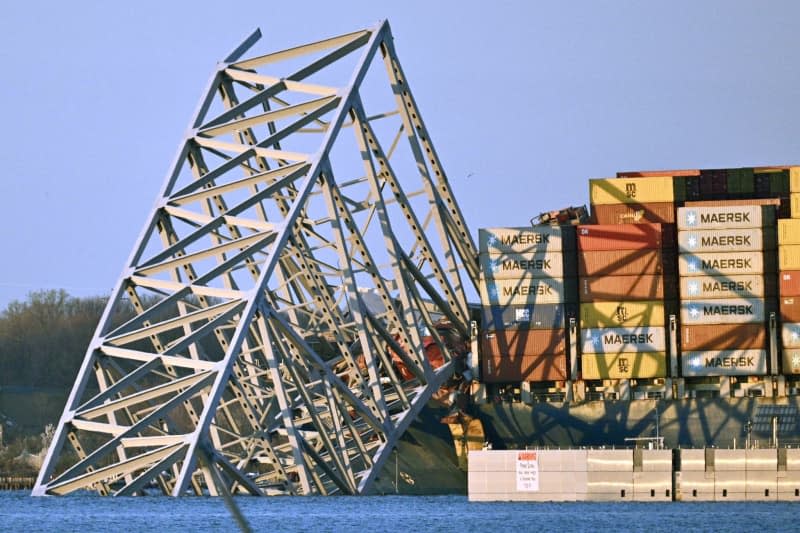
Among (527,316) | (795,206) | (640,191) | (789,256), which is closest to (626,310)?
(527,316)

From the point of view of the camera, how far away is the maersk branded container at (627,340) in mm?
91875

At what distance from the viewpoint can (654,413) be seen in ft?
301

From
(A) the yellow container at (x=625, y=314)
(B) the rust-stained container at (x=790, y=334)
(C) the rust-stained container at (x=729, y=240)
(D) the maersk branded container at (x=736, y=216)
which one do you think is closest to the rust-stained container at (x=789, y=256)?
(C) the rust-stained container at (x=729, y=240)

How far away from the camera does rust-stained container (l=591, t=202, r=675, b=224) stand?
95812 mm

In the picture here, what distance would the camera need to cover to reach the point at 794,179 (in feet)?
317

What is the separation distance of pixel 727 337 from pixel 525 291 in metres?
10.4

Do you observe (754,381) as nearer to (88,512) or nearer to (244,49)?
(244,49)

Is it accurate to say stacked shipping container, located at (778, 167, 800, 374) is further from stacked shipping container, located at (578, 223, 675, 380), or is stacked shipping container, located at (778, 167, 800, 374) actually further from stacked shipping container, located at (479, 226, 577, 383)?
stacked shipping container, located at (479, 226, 577, 383)

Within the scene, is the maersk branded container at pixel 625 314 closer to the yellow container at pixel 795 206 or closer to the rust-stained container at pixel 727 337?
the rust-stained container at pixel 727 337

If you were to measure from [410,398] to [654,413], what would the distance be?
14.7 metres

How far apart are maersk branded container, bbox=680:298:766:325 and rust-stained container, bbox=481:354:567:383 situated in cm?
676

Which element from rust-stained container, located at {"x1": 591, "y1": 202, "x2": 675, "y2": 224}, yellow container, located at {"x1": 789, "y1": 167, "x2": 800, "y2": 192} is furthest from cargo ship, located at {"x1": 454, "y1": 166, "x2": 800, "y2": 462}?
yellow container, located at {"x1": 789, "y1": 167, "x2": 800, "y2": 192}

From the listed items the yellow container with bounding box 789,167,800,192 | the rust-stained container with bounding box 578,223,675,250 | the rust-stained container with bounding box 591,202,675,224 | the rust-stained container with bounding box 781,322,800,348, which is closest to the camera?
the rust-stained container with bounding box 781,322,800,348

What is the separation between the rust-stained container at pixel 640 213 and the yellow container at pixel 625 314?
5546 millimetres
